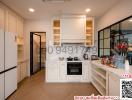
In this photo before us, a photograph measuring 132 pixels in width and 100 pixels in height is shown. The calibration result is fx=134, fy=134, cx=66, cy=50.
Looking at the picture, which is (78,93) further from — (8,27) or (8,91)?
(8,27)

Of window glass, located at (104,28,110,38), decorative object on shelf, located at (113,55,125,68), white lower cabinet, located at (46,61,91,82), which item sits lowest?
white lower cabinet, located at (46,61,91,82)

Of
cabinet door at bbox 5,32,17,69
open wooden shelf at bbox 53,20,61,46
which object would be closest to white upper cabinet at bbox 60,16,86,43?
A: open wooden shelf at bbox 53,20,61,46

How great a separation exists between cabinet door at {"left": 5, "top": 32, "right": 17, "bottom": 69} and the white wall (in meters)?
3.03

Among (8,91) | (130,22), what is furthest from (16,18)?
(130,22)

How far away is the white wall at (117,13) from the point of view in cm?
323

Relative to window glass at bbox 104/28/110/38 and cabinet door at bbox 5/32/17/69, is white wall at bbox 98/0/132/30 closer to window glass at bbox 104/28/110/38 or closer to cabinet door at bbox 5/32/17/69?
window glass at bbox 104/28/110/38

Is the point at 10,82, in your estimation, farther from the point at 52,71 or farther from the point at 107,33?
the point at 107,33

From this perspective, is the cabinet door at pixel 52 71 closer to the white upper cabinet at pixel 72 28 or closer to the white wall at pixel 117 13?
the white upper cabinet at pixel 72 28

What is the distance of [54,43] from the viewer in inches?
216

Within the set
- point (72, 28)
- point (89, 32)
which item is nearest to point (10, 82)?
point (72, 28)

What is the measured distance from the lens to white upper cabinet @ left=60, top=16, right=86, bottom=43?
529cm

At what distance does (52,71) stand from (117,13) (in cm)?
306

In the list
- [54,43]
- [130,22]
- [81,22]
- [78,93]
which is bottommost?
[78,93]

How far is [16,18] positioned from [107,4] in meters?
3.25
